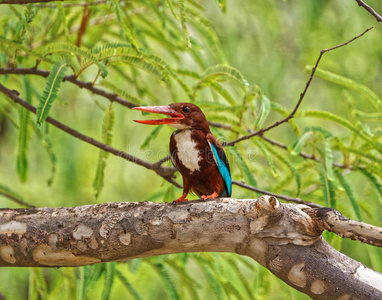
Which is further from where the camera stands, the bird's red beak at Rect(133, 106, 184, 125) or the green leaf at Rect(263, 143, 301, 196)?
the green leaf at Rect(263, 143, 301, 196)

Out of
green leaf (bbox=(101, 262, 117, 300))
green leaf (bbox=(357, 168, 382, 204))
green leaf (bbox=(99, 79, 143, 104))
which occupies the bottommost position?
green leaf (bbox=(101, 262, 117, 300))

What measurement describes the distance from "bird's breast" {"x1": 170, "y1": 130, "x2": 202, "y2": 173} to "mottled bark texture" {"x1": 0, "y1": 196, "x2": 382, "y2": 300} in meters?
0.64

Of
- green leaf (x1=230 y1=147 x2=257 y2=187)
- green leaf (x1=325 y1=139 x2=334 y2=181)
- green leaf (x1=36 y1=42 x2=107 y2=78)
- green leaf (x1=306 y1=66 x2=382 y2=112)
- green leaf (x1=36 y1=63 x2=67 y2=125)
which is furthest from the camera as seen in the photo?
green leaf (x1=306 y1=66 x2=382 y2=112)

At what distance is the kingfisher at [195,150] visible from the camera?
2932mm

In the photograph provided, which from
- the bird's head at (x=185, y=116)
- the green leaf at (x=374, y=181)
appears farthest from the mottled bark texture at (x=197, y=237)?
the green leaf at (x=374, y=181)

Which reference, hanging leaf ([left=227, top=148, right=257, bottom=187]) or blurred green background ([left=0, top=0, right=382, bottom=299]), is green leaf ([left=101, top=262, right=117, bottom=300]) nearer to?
blurred green background ([left=0, top=0, right=382, bottom=299])

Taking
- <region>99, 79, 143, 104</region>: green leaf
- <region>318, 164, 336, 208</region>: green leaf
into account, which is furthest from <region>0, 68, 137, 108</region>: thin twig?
<region>318, 164, 336, 208</region>: green leaf

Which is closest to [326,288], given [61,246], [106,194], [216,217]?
[216,217]

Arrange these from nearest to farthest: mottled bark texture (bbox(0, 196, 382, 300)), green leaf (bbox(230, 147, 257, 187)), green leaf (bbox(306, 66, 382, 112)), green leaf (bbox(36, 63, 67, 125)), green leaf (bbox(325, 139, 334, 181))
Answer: mottled bark texture (bbox(0, 196, 382, 300)) < green leaf (bbox(36, 63, 67, 125)) < green leaf (bbox(325, 139, 334, 181)) < green leaf (bbox(230, 147, 257, 187)) < green leaf (bbox(306, 66, 382, 112))

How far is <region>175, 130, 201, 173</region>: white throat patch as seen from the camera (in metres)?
2.93

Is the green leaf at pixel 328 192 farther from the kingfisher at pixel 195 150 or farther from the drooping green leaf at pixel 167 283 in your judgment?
the drooping green leaf at pixel 167 283

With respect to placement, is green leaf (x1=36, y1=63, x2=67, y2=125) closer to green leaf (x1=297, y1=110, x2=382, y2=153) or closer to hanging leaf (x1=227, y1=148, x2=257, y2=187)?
hanging leaf (x1=227, y1=148, x2=257, y2=187)

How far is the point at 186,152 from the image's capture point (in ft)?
9.59

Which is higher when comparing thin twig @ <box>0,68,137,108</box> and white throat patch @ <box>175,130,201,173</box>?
thin twig @ <box>0,68,137,108</box>
